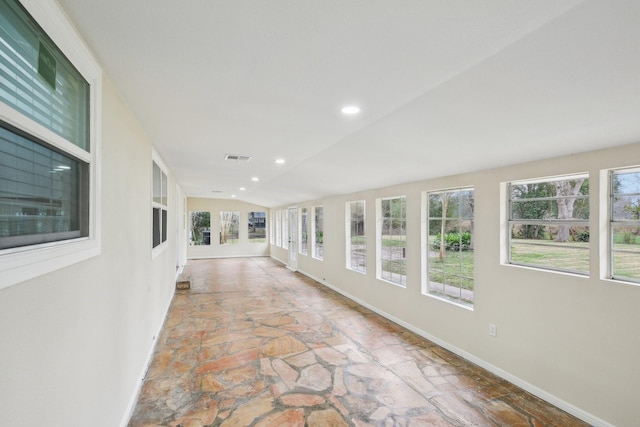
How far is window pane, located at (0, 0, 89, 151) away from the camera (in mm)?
1049

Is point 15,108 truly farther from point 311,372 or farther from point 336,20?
point 311,372

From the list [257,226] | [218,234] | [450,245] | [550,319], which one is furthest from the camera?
[257,226]

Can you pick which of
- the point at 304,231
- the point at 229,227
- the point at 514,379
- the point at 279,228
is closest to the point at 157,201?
the point at 514,379

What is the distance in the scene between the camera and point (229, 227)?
13.8 m

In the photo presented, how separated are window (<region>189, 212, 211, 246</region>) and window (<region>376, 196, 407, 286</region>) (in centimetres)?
964

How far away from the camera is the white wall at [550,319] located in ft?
7.97

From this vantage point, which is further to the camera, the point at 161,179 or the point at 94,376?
the point at 161,179

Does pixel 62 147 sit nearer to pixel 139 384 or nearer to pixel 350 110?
pixel 350 110

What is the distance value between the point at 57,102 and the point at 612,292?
12.3ft

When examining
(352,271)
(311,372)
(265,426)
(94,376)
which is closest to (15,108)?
(94,376)

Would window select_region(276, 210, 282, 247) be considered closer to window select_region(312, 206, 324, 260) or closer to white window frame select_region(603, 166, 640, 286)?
window select_region(312, 206, 324, 260)

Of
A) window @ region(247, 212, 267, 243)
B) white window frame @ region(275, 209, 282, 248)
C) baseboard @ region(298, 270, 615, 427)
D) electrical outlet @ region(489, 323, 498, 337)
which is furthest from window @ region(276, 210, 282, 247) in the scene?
electrical outlet @ region(489, 323, 498, 337)

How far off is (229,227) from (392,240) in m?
9.84

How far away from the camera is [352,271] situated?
654cm
